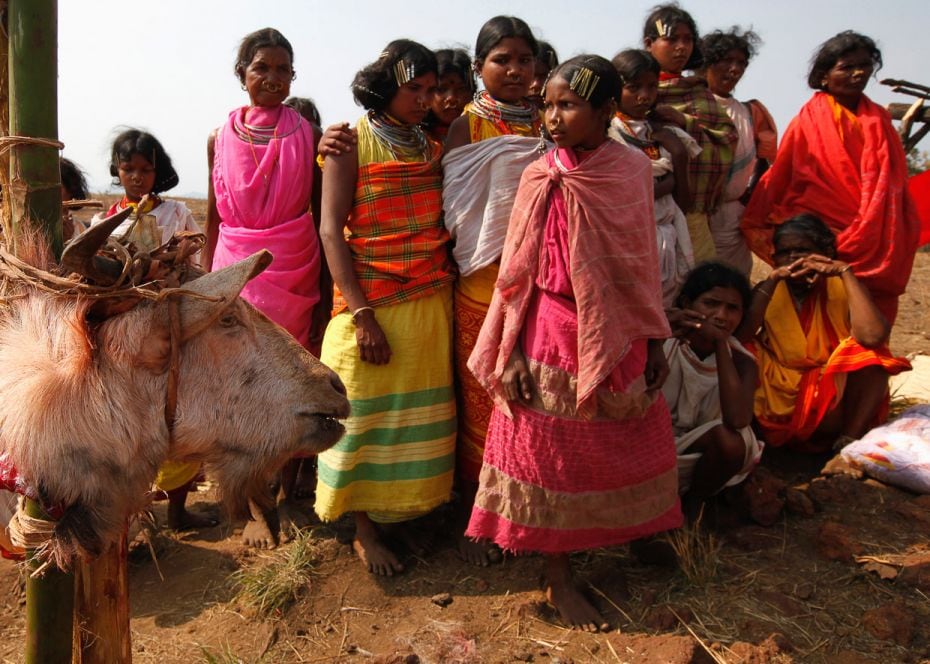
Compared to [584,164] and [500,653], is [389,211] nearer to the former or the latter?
[584,164]

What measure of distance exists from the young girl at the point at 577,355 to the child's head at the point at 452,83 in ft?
3.34

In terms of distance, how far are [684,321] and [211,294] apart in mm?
2839

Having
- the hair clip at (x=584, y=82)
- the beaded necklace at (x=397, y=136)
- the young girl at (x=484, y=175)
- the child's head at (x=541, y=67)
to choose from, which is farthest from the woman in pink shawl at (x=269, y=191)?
the hair clip at (x=584, y=82)

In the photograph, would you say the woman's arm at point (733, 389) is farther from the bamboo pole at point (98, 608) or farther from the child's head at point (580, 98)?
the bamboo pole at point (98, 608)

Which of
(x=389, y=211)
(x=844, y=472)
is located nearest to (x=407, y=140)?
(x=389, y=211)

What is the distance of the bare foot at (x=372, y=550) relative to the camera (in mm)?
3820

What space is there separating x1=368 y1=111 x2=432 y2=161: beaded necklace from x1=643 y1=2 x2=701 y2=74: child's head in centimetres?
205

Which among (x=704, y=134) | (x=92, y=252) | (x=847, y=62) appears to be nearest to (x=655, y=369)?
(x=704, y=134)

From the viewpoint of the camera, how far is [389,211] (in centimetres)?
373

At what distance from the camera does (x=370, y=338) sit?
364cm

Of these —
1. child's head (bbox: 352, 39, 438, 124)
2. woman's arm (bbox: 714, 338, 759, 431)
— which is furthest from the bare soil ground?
child's head (bbox: 352, 39, 438, 124)

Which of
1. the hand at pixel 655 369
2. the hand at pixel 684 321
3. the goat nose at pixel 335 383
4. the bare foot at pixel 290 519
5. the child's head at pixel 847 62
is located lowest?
the bare foot at pixel 290 519

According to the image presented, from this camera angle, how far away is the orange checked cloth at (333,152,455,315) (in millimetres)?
3701

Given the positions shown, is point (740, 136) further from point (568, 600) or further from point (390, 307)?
point (568, 600)
